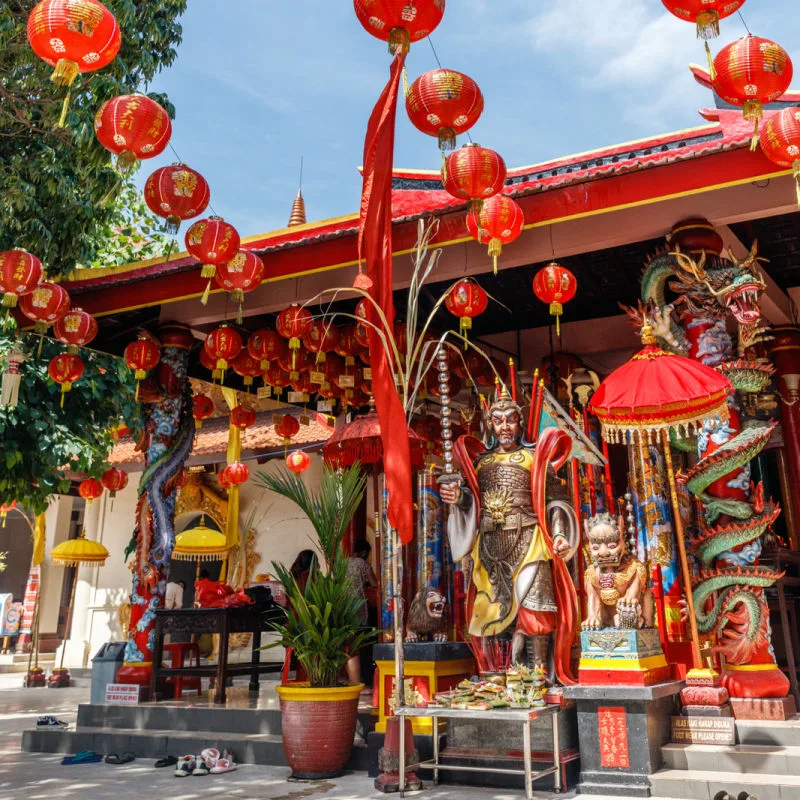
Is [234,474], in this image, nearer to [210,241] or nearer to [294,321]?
[294,321]

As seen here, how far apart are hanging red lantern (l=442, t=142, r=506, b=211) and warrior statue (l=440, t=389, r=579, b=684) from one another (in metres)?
1.61

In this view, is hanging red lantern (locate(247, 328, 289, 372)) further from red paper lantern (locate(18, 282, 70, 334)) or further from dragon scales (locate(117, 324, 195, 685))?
red paper lantern (locate(18, 282, 70, 334))

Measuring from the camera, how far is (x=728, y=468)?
19.2 ft

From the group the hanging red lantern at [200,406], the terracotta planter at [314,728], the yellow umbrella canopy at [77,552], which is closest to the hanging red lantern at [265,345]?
the hanging red lantern at [200,406]

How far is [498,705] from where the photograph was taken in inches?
196

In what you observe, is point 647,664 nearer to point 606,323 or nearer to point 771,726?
point 771,726

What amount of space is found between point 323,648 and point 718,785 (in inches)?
108

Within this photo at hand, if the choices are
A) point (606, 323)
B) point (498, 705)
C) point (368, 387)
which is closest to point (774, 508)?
point (498, 705)

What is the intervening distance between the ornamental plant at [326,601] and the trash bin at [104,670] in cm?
303

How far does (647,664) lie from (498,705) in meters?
1.06

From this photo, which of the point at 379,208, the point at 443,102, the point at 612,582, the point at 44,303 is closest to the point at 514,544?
the point at 612,582

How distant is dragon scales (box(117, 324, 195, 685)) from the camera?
8055mm

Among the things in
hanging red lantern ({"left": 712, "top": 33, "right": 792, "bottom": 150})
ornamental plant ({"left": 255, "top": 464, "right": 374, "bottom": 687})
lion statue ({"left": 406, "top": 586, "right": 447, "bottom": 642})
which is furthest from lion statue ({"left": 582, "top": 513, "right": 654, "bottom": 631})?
hanging red lantern ({"left": 712, "top": 33, "right": 792, "bottom": 150})

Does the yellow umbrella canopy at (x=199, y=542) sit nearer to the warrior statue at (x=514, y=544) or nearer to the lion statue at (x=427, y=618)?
the lion statue at (x=427, y=618)
